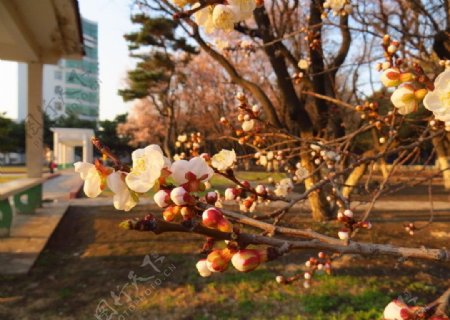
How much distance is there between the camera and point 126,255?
14.2 feet

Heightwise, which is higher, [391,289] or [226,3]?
[226,3]

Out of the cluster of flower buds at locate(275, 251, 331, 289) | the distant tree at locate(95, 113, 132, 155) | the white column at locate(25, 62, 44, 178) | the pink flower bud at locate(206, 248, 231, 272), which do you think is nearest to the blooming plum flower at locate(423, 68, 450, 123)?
the pink flower bud at locate(206, 248, 231, 272)

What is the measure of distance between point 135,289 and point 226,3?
3.01m

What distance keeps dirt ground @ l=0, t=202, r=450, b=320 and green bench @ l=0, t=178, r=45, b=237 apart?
0.76 meters

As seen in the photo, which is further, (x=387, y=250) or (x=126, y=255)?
(x=126, y=255)

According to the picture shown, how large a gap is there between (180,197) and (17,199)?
267 inches

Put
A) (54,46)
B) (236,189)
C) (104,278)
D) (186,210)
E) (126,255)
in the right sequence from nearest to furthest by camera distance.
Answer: (186,210) → (236,189) → (104,278) → (126,255) → (54,46)

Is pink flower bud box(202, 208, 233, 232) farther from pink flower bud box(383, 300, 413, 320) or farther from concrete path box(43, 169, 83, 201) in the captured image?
concrete path box(43, 169, 83, 201)

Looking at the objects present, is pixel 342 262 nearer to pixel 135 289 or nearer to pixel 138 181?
pixel 135 289

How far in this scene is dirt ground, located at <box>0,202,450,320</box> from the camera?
2.96 metres

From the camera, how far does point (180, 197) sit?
652 millimetres

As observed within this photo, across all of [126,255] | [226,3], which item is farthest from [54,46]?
[226,3]

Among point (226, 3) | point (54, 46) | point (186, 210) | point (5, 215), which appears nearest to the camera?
point (186, 210)

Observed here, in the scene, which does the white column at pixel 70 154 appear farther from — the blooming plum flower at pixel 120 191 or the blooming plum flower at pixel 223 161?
the blooming plum flower at pixel 120 191
